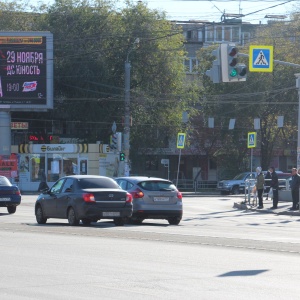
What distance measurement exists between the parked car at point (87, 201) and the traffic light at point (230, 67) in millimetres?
5415

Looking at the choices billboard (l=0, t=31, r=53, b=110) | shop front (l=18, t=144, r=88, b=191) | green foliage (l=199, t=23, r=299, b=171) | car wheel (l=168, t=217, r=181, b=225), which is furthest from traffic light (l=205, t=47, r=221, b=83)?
green foliage (l=199, t=23, r=299, b=171)

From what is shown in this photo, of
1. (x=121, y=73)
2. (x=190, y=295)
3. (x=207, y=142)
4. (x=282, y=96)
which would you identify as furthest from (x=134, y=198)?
(x=207, y=142)

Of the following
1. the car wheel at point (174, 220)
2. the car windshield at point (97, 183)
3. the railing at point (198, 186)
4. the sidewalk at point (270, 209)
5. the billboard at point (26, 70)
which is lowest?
the railing at point (198, 186)

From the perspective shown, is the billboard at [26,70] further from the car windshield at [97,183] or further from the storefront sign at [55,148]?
the car windshield at [97,183]

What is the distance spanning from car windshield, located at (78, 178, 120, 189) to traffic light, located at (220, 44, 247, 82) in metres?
5.29

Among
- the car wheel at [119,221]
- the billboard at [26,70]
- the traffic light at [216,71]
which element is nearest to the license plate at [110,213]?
the car wheel at [119,221]

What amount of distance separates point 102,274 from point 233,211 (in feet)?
77.5

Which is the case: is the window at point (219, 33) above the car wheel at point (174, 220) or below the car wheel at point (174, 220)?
above

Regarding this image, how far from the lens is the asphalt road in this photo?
1053 centimetres

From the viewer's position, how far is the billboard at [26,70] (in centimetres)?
5609

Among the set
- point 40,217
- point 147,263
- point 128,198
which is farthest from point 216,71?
point 147,263

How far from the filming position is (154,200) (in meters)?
25.0

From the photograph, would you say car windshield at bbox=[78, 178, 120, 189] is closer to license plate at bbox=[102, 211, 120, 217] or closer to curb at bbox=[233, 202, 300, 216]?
license plate at bbox=[102, 211, 120, 217]

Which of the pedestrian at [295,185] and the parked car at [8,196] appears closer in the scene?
the parked car at [8,196]
